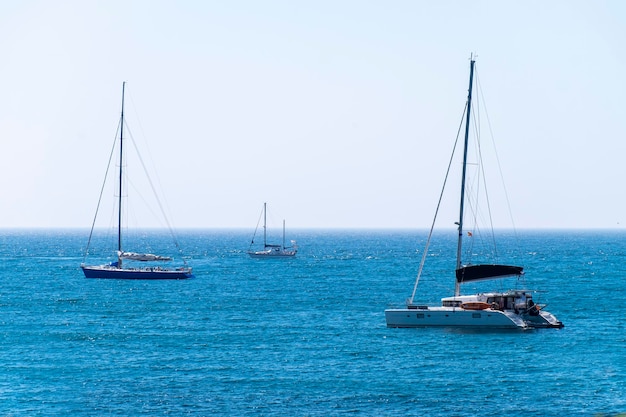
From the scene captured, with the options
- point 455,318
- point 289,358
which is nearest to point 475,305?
point 455,318

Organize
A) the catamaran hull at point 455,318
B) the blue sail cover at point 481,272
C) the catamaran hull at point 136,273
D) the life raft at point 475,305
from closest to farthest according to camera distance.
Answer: the catamaran hull at point 455,318
the life raft at point 475,305
the blue sail cover at point 481,272
the catamaran hull at point 136,273

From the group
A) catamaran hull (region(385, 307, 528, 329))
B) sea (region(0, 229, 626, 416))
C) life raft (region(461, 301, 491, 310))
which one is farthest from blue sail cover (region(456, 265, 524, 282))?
catamaran hull (region(385, 307, 528, 329))

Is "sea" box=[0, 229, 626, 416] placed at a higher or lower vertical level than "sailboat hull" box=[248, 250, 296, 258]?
lower

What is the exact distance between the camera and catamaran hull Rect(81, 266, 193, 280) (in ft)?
374

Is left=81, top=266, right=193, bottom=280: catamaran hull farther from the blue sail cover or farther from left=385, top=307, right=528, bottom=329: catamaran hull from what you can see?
the blue sail cover

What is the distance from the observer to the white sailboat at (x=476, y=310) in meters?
64.4

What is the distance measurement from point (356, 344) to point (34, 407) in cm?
2469

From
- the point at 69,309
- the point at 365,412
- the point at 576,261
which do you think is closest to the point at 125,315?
the point at 69,309

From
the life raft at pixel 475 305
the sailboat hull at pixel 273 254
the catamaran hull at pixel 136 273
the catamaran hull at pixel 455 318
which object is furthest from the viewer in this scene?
the sailboat hull at pixel 273 254

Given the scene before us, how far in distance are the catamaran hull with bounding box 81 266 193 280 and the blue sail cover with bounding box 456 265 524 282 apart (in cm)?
5760

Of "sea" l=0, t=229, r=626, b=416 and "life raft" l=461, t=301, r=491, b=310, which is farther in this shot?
"life raft" l=461, t=301, r=491, b=310

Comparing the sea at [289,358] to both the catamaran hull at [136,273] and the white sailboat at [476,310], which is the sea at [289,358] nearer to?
the white sailboat at [476,310]

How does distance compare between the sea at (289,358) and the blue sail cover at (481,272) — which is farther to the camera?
the blue sail cover at (481,272)

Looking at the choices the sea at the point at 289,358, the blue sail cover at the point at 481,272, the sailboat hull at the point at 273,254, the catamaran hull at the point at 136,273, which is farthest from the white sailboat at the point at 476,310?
the sailboat hull at the point at 273,254
